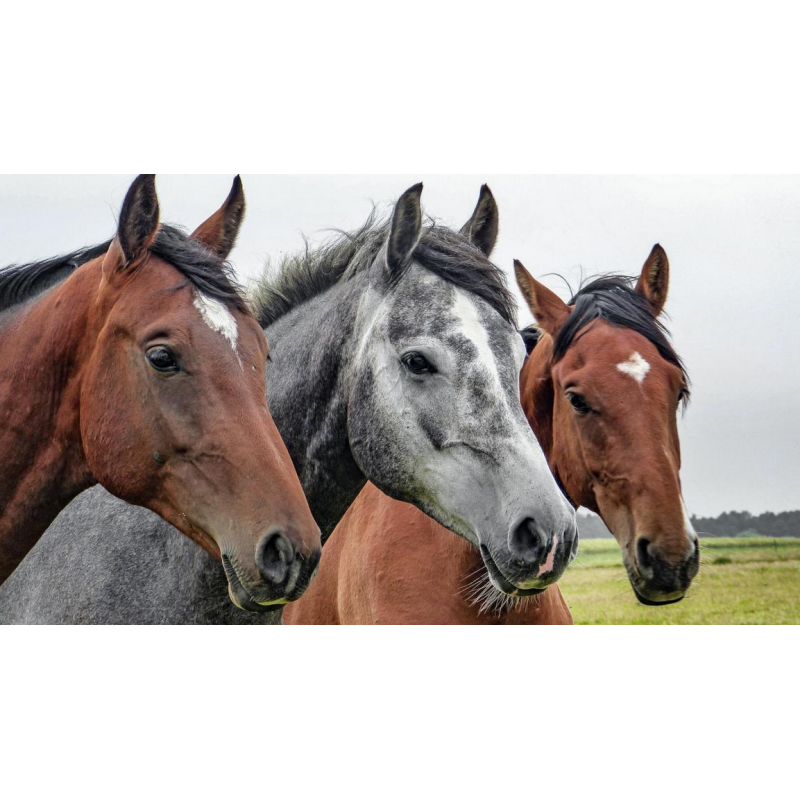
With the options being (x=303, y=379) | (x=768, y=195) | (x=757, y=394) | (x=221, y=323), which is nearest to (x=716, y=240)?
(x=768, y=195)

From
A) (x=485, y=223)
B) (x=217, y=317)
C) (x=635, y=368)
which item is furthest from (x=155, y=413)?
(x=635, y=368)

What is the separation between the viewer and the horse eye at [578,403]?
10.9 feet

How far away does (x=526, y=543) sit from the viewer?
242 centimetres

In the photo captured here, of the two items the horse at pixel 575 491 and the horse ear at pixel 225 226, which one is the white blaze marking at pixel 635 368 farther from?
the horse ear at pixel 225 226

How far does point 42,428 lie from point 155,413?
331 mm

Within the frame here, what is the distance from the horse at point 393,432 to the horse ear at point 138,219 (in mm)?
742

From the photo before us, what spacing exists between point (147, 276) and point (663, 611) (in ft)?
7.89

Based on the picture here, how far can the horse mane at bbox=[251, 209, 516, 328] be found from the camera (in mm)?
2797

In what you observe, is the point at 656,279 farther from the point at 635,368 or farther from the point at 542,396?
the point at 542,396

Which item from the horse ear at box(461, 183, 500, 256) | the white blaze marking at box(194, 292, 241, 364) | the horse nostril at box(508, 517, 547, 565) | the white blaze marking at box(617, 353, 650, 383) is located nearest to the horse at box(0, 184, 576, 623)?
the horse nostril at box(508, 517, 547, 565)

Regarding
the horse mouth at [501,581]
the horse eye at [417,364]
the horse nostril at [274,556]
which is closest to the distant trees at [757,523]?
the horse mouth at [501,581]

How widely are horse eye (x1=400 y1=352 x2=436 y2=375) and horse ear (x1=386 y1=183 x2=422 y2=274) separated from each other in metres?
0.33

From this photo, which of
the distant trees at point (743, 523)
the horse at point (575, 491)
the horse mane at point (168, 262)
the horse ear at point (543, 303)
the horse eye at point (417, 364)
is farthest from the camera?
the horse ear at point (543, 303)

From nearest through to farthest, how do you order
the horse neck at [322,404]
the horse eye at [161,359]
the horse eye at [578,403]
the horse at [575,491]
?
1. the horse eye at [161,359]
2. the horse neck at [322,404]
3. the horse at [575,491]
4. the horse eye at [578,403]
